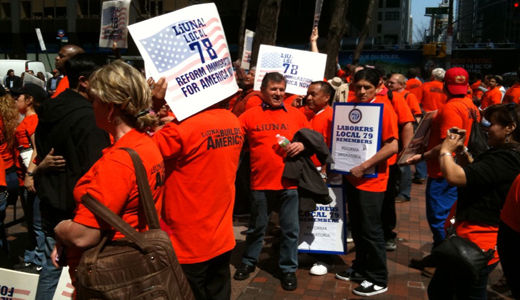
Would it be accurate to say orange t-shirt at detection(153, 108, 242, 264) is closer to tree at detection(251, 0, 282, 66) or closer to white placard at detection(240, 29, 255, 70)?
white placard at detection(240, 29, 255, 70)

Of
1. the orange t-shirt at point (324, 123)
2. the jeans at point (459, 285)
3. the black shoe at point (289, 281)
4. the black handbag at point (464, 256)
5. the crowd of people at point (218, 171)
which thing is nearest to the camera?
the crowd of people at point (218, 171)

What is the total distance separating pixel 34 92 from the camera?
5.56 meters

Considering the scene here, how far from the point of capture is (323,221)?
5531 millimetres

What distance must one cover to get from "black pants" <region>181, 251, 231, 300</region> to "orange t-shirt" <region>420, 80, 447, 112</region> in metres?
7.78

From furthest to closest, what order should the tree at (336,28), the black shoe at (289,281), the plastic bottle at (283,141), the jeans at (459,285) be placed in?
the tree at (336,28)
the black shoe at (289,281)
the plastic bottle at (283,141)
the jeans at (459,285)

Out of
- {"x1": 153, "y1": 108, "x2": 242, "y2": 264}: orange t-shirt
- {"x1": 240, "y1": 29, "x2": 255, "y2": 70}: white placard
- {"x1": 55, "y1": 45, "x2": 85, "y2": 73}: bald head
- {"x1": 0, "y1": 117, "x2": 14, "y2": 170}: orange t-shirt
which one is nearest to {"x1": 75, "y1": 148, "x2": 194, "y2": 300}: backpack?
{"x1": 153, "y1": 108, "x2": 242, "y2": 264}: orange t-shirt

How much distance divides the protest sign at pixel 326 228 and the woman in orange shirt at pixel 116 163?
3.32 m

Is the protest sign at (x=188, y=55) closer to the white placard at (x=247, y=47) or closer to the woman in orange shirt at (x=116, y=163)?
the woman in orange shirt at (x=116, y=163)

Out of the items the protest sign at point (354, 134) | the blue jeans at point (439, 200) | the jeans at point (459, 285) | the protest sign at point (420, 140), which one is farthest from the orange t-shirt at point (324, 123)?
the jeans at point (459, 285)

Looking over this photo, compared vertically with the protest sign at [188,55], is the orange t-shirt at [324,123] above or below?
below

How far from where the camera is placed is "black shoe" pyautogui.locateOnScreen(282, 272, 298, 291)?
4871mm

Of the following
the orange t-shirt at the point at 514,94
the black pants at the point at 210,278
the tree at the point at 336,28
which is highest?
the tree at the point at 336,28

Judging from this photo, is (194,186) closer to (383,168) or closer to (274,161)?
(274,161)

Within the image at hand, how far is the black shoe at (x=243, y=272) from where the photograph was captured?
5109 mm
